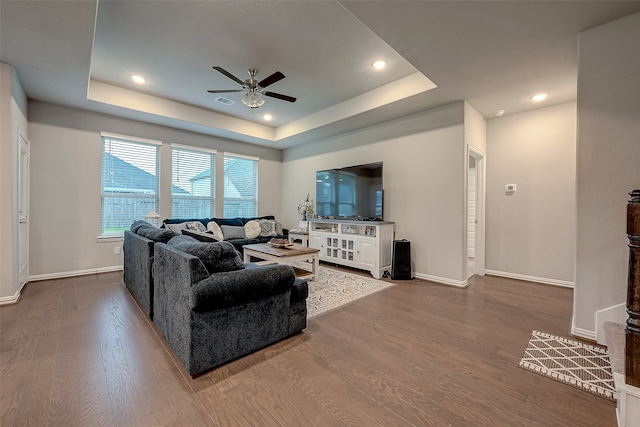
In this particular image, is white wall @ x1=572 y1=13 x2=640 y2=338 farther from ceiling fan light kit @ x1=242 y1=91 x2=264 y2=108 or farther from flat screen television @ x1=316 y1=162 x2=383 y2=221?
ceiling fan light kit @ x1=242 y1=91 x2=264 y2=108

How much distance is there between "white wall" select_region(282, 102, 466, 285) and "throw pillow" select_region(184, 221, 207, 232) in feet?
10.7

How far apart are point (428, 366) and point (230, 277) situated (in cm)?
160

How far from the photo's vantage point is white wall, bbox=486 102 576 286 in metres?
3.93

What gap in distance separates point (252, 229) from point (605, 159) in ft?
17.3

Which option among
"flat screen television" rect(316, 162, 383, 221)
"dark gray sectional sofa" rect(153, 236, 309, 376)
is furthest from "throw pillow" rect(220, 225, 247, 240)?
"dark gray sectional sofa" rect(153, 236, 309, 376)

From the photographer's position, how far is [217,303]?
183 centimetres

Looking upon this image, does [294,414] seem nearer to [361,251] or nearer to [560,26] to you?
[361,251]

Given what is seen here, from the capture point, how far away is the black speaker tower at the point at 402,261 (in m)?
4.33

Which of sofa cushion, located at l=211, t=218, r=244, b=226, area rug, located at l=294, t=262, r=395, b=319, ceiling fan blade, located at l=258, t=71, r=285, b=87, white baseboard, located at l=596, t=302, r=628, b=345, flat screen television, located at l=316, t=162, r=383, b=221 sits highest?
ceiling fan blade, located at l=258, t=71, r=285, b=87

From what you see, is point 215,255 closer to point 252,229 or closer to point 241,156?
point 252,229

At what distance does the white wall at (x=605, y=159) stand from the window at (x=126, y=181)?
20.4 ft

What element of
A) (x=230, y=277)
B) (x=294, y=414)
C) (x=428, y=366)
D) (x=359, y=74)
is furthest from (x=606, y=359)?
(x=359, y=74)

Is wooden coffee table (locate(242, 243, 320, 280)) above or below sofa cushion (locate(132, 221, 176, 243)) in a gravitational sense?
below

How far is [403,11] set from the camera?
86.6 inches
